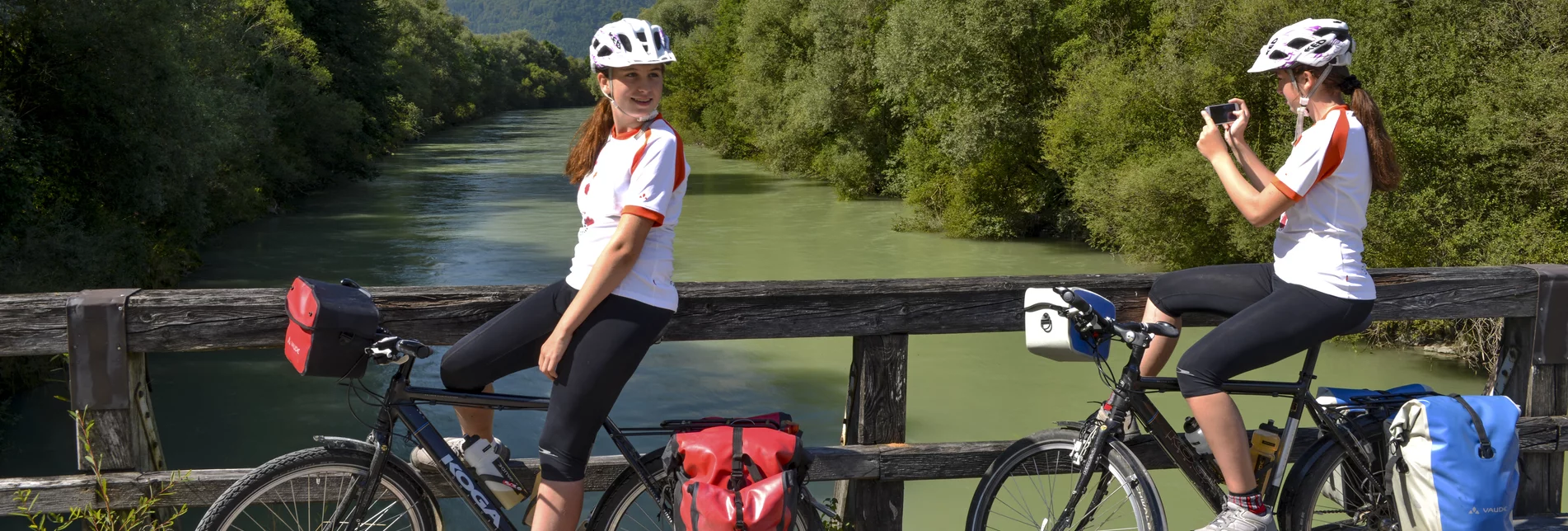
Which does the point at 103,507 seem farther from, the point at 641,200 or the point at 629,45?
the point at 629,45

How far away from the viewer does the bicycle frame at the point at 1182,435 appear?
123 inches

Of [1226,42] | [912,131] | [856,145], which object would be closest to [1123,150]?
[1226,42]

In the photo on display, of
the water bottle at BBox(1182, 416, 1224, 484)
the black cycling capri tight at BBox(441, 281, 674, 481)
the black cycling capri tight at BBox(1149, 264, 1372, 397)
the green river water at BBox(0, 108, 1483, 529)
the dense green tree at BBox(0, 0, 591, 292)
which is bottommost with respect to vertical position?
the green river water at BBox(0, 108, 1483, 529)

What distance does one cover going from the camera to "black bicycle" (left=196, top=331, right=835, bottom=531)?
9.40ft

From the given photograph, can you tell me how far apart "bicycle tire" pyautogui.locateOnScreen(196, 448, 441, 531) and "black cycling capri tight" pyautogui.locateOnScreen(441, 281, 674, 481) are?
27 cm

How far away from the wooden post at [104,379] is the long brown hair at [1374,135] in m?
2.97

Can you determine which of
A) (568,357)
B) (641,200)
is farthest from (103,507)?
(641,200)

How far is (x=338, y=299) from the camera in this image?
9.20 ft

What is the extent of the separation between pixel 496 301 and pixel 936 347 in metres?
13.0

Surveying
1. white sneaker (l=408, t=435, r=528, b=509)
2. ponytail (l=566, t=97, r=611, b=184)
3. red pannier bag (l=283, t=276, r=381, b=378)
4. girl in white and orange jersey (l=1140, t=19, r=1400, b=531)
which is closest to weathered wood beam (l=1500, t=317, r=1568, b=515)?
girl in white and orange jersey (l=1140, t=19, r=1400, b=531)

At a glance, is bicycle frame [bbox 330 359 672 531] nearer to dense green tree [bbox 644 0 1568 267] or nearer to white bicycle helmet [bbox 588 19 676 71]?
white bicycle helmet [bbox 588 19 676 71]

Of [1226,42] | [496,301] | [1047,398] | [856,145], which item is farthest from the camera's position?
[856,145]

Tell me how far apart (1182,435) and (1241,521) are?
299 millimetres

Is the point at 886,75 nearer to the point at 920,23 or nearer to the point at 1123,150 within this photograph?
the point at 920,23
